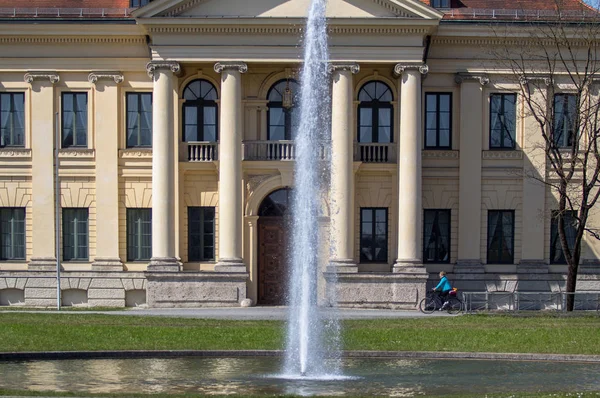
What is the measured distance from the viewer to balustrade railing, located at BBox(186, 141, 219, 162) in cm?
4409

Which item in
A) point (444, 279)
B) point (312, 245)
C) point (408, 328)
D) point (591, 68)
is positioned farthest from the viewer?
point (591, 68)

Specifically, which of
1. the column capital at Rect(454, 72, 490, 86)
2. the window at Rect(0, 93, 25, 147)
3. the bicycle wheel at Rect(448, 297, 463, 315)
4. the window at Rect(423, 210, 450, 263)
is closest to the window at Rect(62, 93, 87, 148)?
the window at Rect(0, 93, 25, 147)

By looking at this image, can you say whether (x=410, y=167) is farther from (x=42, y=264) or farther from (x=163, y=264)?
(x=42, y=264)

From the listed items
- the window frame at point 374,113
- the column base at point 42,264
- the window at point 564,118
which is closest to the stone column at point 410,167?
the window frame at point 374,113

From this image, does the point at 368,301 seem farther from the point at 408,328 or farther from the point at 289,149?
the point at 408,328

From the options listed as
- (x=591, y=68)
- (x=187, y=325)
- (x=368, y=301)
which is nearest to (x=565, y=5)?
(x=591, y=68)

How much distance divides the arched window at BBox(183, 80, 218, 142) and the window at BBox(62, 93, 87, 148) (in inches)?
160

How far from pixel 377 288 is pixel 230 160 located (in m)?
7.22

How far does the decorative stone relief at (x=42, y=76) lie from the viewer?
44438 millimetres

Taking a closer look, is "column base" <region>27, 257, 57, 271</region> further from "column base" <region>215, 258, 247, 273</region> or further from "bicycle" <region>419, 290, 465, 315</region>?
"bicycle" <region>419, 290, 465, 315</region>

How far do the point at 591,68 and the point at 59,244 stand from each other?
21.5 meters

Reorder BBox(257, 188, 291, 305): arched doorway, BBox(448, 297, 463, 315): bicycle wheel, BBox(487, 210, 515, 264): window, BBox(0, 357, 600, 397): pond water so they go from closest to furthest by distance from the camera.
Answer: BBox(0, 357, 600, 397): pond water < BBox(448, 297, 463, 315): bicycle wheel < BBox(257, 188, 291, 305): arched doorway < BBox(487, 210, 515, 264): window

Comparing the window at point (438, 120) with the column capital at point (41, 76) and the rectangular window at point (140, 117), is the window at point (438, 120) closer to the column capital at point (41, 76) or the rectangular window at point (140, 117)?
the rectangular window at point (140, 117)

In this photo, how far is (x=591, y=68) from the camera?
145 feet
